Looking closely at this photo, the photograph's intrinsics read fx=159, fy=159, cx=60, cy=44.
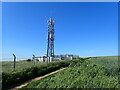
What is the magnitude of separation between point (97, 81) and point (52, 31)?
2146cm

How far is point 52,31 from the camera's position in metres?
27.1

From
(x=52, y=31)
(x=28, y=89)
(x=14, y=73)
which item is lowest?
(x=28, y=89)

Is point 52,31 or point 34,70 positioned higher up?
point 52,31

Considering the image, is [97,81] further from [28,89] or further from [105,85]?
[28,89]

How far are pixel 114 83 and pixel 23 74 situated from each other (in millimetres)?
4011

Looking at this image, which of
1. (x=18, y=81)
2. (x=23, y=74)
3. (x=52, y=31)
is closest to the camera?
(x=18, y=81)

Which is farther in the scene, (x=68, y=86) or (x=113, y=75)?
(x=113, y=75)

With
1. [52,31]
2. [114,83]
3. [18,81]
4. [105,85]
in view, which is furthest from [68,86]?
[52,31]

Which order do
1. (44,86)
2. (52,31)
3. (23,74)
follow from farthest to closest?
(52,31) → (23,74) → (44,86)

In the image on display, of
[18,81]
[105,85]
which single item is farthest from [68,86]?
[18,81]

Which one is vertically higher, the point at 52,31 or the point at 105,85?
the point at 52,31

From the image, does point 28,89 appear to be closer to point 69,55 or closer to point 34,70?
point 34,70

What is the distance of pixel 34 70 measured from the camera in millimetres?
8367

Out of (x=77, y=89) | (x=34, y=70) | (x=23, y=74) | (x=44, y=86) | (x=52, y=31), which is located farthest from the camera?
(x=52, y=31)
